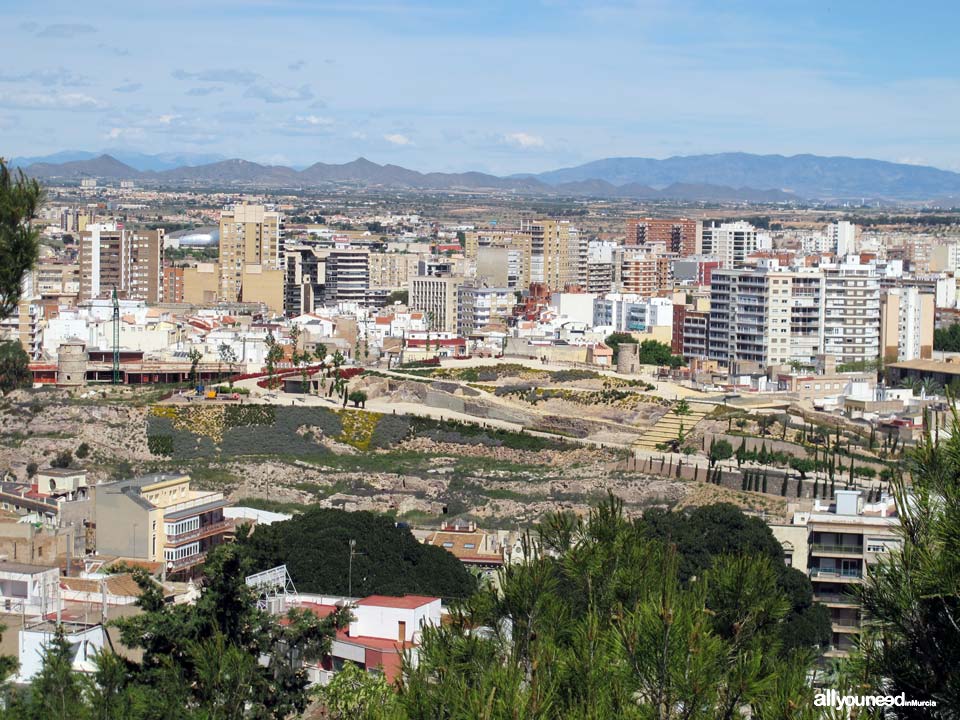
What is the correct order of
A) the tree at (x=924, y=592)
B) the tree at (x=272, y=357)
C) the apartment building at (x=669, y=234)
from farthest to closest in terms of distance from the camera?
the apartment building at (x=669, y=234) < the tree at (x=272, y=357) < the tree at (x=924, y=592)

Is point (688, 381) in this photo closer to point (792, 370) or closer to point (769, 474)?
point (792, 370)

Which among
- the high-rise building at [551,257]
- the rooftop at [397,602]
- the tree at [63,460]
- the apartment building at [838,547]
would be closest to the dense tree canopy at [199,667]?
the rooftop at [397,602]

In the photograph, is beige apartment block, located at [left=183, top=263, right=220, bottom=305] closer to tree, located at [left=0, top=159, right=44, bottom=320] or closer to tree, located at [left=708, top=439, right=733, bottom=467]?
tree, located at [left=708, top=439, right=733, bottom=467]

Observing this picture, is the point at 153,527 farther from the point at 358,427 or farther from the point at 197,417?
the point at 358,427

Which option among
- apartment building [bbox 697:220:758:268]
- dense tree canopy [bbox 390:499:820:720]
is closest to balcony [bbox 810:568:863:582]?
dense tree canopy [bbox 390:499:820:720]

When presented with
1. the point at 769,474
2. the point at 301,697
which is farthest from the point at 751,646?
the point at 769,474

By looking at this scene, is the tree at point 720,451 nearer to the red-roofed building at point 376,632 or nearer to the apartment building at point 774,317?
the apartment building at point 774,317
